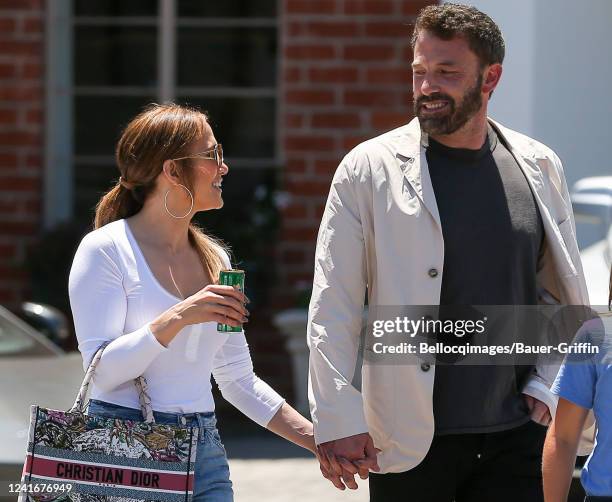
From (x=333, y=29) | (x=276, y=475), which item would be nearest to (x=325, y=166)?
(x=333, y=29)

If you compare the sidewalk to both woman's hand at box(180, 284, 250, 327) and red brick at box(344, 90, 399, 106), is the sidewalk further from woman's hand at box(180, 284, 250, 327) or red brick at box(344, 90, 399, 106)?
woman's hand at box(180, 284, 250, 327)

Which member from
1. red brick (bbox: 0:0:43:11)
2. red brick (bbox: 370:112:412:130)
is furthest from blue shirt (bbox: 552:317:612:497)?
red brick (bbox: 0:0:43:11)

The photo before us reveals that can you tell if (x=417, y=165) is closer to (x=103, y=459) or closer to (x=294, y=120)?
(x=103, y=459)

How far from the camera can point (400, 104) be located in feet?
29.2

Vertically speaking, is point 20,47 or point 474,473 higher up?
point 20,47

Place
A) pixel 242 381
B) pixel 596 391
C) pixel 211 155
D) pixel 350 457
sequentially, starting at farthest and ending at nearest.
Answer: pixel 242 381 → pixel 211 155 → pixel 350 457 → pixel 596 391

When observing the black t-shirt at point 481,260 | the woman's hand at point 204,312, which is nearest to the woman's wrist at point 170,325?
the woman's hand at point 204,312

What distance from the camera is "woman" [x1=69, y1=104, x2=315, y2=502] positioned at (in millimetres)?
3420

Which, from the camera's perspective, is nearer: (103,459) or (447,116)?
(103,459)

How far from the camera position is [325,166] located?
29.5 feet

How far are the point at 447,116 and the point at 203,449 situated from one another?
1.14 m

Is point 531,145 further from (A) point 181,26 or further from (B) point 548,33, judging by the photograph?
(A) point 181,26

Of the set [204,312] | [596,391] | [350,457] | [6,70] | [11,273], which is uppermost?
[6,70]

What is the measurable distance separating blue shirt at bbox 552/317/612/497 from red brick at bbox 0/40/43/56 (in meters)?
6.65
